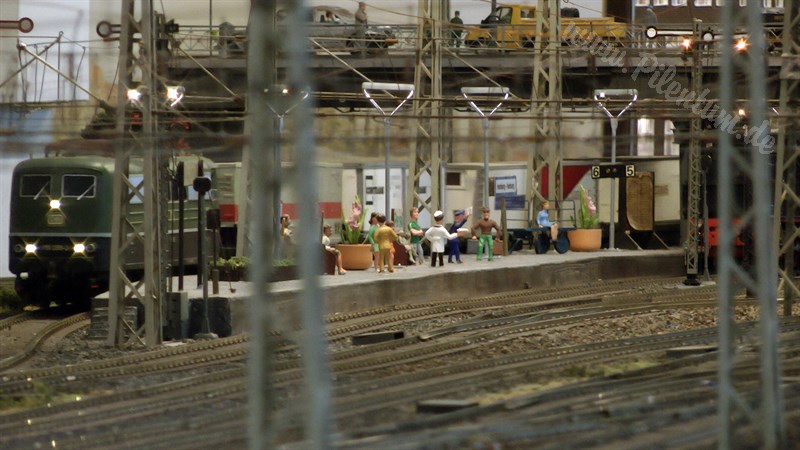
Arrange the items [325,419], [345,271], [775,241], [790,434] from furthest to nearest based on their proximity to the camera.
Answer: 1. [345,271]
2. [775,241]
3. [790,434]
4. [325,419]

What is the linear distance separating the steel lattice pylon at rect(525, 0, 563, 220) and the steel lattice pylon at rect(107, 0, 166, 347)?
15.5 metres

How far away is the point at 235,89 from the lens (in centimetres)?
3959

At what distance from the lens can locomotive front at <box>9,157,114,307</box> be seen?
851 inches

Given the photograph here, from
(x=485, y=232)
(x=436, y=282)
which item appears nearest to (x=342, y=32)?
(x=485, y=232)

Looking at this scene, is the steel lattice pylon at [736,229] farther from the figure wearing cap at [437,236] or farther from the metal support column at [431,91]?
the metal support column at [431,91]

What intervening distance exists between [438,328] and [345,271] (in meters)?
6.77

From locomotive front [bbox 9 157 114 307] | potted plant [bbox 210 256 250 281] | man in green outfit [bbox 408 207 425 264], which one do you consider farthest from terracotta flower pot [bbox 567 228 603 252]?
locomotive front [bbox 9 157 114 307]

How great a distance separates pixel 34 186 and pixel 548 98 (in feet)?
44.4

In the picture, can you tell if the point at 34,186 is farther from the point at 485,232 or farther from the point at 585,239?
the point at 585,239

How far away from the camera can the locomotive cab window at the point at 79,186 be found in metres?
22.0

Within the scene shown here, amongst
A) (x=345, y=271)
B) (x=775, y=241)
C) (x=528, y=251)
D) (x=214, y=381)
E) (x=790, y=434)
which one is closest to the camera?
(x=790, y=434)

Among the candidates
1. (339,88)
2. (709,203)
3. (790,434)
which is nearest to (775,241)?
(790,434)

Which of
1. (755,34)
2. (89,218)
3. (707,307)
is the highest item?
(755,34)

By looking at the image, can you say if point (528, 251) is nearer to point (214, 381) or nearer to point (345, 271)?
point (345, 271)
